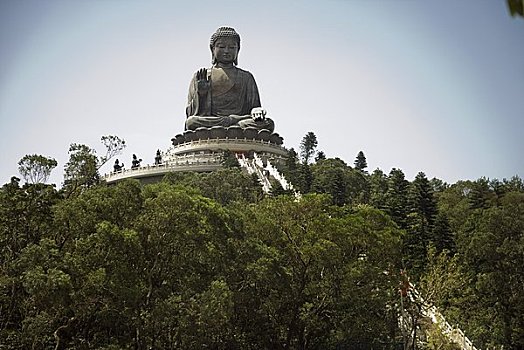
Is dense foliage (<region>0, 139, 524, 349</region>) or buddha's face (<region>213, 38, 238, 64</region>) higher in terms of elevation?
buddha's face (<region>213, 38, 238, 64</region>)

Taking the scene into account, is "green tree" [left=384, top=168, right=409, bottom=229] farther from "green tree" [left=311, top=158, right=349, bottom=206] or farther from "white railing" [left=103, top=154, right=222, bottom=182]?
"white railing" [left=103, top=154, right=222, bottom=182]

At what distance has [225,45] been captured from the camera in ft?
155

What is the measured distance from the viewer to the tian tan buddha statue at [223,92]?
45.3 metres

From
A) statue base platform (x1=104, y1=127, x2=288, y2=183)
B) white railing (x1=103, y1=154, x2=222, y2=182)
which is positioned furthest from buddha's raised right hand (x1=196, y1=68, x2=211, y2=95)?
white railing (x1=103, y1=154, x2=222, y2=182)

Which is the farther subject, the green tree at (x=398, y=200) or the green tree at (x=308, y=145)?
the green tree at (x=308, y=145)

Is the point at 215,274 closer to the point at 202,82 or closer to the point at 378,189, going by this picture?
the point at 378,189

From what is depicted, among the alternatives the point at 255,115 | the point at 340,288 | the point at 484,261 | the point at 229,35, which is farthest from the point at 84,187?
the point at 229,35

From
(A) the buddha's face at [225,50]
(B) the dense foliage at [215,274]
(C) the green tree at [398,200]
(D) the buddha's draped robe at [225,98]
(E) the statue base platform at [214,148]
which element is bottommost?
(B) the dense foliage at [215,274]

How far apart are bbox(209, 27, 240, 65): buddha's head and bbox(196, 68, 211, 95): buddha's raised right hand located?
64.1 inches

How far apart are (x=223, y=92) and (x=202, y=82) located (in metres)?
1.60

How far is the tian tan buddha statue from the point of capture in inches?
1785

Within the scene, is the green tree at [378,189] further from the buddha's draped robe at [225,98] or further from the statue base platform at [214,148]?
the buddha's draped robe at [225,98]

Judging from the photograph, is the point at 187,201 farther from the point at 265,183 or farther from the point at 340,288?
the point at 265,183

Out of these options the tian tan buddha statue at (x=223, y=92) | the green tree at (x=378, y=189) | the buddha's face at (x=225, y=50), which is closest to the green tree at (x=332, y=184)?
the green tree at (x=378, y=189)
